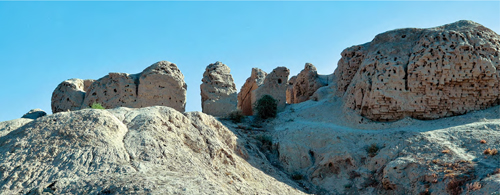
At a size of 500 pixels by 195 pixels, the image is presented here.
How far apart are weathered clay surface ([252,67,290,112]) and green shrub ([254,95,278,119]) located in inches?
33.8

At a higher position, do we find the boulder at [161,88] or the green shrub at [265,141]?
the boulder at [161,88]

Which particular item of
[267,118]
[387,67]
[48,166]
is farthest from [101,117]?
[387,67]

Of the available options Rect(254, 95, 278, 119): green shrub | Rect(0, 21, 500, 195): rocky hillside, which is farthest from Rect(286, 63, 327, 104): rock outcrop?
Rect(254, 95, 278, 119): green shrub

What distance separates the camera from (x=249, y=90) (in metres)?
26.8

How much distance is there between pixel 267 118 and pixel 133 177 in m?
11.5

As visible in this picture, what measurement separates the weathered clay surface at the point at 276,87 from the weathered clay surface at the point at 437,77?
13.0 ft

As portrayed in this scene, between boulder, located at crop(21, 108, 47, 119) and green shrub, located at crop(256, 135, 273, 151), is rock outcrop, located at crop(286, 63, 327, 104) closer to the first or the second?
green shrub, located at crop(256, 135, 273, 151)

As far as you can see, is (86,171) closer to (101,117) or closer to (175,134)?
(101,117)

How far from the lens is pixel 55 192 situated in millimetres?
10891

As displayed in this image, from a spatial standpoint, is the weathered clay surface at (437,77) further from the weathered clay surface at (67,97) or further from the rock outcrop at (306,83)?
the weathered clay surface at (67,97)

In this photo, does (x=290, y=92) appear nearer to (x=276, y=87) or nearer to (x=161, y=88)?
(x=276, y=87)

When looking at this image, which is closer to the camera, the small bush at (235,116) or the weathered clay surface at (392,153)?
the weathered clay surface at (392,153)

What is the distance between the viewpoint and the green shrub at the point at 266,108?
22250 mm

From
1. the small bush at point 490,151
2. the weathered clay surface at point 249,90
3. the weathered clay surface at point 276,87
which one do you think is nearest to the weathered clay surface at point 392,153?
the small bush at point 490,151
